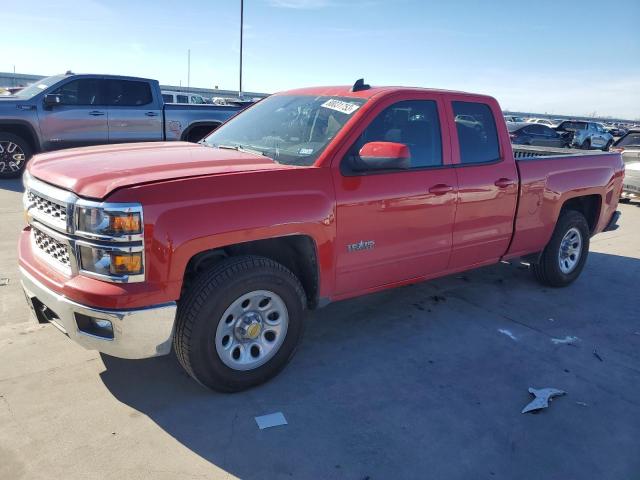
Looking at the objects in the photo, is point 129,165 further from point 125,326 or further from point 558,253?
point 558,253

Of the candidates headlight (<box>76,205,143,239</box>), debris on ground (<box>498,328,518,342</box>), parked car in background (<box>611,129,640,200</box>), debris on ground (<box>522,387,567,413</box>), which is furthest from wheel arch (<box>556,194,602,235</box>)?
parked car in background (<box>611,129,640,200</box>)

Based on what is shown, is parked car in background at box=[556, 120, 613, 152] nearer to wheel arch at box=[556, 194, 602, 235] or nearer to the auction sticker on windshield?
wheel arch at box=[556, 194, 602, 235]

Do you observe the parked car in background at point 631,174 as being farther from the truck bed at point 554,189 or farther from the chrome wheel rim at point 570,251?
the chrome wheel rim at point 570,251

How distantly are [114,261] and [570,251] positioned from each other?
480cm

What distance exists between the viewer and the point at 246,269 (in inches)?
117

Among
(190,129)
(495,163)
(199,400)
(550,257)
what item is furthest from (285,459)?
(190,129)

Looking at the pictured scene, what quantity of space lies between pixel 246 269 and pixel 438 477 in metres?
1.51

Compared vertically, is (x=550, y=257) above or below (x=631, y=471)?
above

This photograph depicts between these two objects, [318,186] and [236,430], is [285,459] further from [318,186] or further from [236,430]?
[318,186]

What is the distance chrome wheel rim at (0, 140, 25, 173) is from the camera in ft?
30.8

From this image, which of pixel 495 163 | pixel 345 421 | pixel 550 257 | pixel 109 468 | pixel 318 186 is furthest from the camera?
pixel 550 257

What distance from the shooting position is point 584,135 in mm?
24062

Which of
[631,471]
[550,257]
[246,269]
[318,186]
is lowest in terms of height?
[631,471]

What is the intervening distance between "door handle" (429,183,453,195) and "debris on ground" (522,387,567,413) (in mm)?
1539
